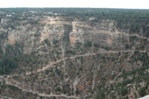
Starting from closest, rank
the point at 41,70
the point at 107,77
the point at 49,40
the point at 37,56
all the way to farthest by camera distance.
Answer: the point at 107,77
the point at 41,70
the point at 37,56
the point at 49,40

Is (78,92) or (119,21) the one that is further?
(119,21)

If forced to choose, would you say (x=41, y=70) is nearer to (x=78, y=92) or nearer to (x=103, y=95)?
(x=78, y=92)

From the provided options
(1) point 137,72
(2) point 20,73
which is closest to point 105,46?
(2) point 20,73

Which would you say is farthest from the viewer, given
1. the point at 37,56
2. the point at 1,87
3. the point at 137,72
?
the point at 37,56

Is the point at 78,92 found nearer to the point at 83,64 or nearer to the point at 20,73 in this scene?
the point at 83,64

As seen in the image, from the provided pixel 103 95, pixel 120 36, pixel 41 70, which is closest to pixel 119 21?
pixel 120 36

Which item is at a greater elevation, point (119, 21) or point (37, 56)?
point (119, 21)
